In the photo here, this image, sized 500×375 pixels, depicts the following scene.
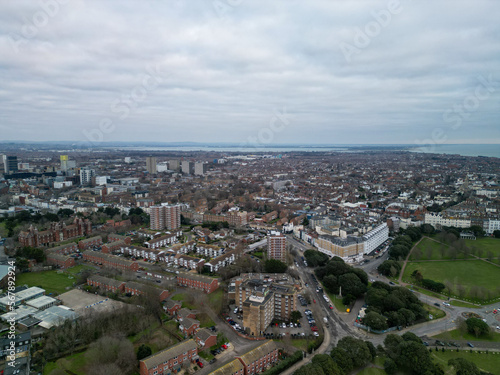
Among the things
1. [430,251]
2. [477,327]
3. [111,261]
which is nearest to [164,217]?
[111,261]

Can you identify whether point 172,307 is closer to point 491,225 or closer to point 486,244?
point 486,244

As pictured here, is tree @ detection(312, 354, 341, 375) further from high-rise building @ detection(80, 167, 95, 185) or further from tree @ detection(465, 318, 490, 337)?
high-rise building @ detection(80, 167, 95, 185)

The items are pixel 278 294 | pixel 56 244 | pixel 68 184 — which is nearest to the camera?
pixel 278 294

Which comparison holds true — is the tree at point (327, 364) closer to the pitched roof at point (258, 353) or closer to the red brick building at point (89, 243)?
the pitched roof at point (258, 353)

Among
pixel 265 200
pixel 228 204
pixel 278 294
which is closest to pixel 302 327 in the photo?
pixel 278 294

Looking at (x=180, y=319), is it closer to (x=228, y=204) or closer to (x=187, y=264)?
(x=187, y=264)

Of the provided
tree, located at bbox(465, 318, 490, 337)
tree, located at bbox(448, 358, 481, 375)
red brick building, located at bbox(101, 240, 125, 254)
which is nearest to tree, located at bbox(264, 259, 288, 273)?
tree, located at bbox(465, 318, 490, 337)
